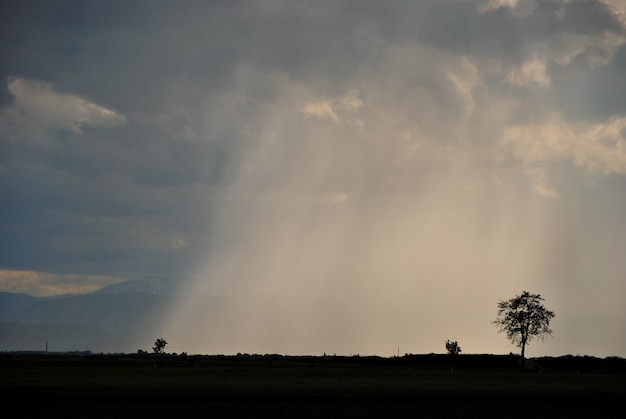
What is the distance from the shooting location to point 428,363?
188250 millimetres

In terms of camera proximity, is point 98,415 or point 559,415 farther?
point 559,415

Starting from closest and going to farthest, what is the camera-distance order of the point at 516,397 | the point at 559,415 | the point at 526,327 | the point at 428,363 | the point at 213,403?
the point at 559,415 → the point at 213,403 → the point at 516,397 → the point at 526,327 → the point at 428,363

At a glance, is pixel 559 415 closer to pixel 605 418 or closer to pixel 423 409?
pixel 605 418

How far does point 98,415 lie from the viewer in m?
51.1

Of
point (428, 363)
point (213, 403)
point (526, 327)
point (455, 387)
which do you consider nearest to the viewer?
point (213, 403)

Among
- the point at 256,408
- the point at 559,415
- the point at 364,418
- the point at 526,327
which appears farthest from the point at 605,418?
the point at 526,327

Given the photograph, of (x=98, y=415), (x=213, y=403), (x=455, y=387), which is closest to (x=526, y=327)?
(x=455, y=387)

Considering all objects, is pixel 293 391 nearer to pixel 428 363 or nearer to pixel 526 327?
pixel 526 327

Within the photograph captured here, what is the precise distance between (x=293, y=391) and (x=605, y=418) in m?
27.3

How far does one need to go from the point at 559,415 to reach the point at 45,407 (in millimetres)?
35163

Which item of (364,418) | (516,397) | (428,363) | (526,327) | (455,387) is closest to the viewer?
(364,418)

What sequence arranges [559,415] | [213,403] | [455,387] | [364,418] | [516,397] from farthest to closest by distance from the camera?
1. [455,387]
2. [516,397]
3. [213,403]
4. [559,415]
5. [364,418]

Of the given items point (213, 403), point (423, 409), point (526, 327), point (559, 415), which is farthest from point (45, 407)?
point (526, 327)

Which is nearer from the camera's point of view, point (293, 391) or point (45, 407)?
point (45, 407)
